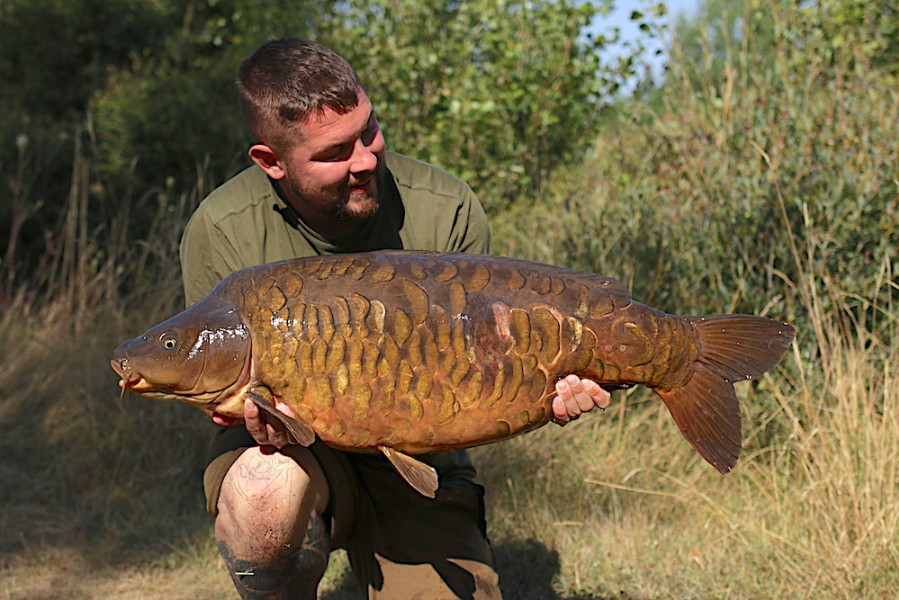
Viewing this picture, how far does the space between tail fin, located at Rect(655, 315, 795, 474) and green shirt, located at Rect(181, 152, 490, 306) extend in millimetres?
615

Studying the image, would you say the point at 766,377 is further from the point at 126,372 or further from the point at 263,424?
the point at 126,372

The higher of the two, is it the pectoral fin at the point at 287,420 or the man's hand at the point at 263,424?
the pectoral fin at the point at 287,420

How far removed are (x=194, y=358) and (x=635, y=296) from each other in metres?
2.11

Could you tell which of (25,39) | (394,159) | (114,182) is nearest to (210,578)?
(394,159)

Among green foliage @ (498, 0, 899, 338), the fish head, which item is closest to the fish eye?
the fish head

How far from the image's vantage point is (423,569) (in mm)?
2137

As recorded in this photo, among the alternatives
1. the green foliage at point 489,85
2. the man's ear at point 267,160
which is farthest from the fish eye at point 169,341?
the green foliage at point 489,85

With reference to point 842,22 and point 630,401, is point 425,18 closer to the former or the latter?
point 842,22

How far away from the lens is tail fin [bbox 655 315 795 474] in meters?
1.74

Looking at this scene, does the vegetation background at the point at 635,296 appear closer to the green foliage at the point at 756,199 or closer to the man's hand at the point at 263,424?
the green foliage at the point at 756,199

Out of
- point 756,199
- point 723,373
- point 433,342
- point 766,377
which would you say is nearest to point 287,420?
point 433,342

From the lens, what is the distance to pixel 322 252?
6.84ft

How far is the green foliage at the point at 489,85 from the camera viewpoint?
187 inches

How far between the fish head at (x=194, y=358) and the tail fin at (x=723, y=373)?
70 cm
